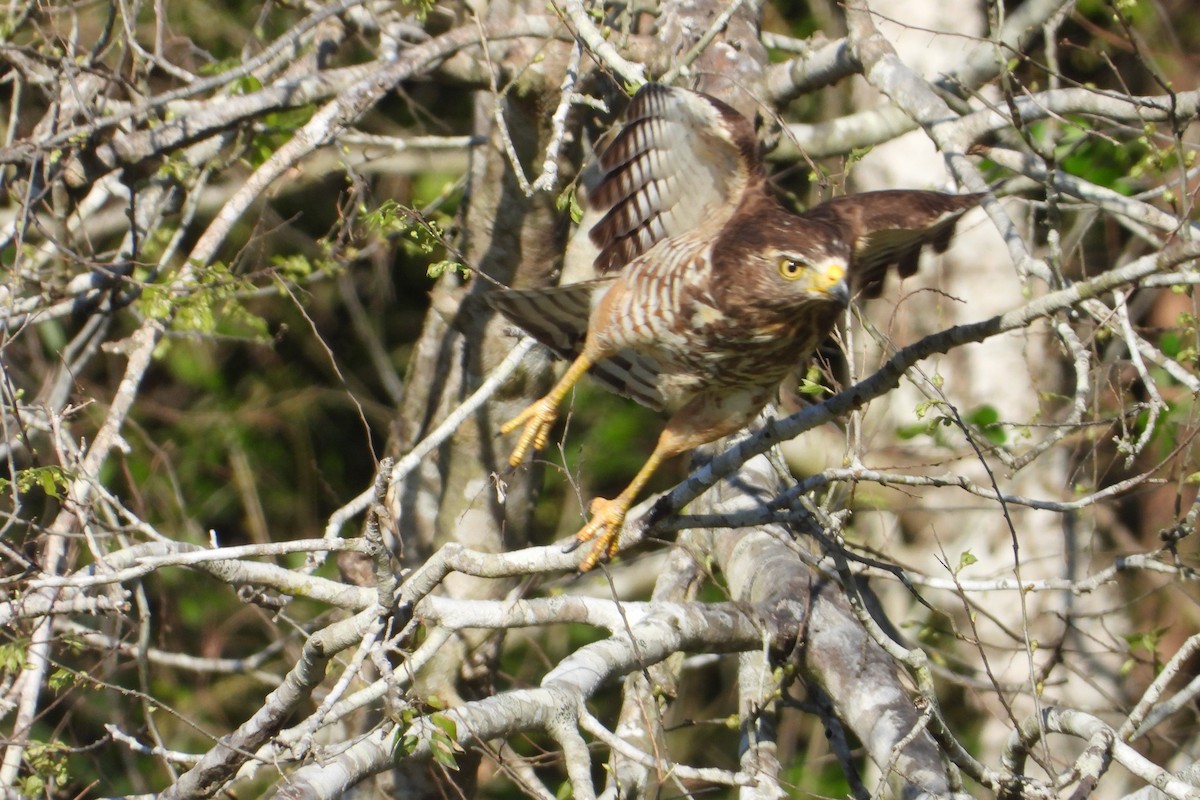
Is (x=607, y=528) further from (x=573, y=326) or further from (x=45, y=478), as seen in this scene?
(x=45, y=478)

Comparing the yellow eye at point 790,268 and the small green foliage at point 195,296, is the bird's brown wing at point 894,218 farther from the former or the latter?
the small green foliage at point 195,296

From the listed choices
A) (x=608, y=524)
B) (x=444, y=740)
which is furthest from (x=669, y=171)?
(x=444, y=740)

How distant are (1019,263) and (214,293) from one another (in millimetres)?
2482

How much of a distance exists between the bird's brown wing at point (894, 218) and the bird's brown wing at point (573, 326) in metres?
0.63

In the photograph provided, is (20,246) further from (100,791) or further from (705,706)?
(705,706)

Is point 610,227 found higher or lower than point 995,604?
higher

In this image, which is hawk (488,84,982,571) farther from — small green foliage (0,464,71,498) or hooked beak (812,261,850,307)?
small green foliage (0,464,71,498)

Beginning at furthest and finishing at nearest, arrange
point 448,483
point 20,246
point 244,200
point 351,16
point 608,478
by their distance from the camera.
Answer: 1. point 608,478
2. point 448,483
3. point 351,16
4. point 244,200
5. point 20,246

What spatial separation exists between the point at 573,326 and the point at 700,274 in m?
0.65

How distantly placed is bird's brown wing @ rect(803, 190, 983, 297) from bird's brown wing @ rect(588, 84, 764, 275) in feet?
0.80

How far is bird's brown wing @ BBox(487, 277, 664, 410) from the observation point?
11.5 feet

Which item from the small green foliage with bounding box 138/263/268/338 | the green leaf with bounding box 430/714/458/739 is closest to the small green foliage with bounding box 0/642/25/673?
the small green foliage with bounding box 138/263/268/338

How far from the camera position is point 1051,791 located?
7.38 feet

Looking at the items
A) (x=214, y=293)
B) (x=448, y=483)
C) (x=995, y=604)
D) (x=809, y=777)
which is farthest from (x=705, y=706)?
(x=214, y=293)
